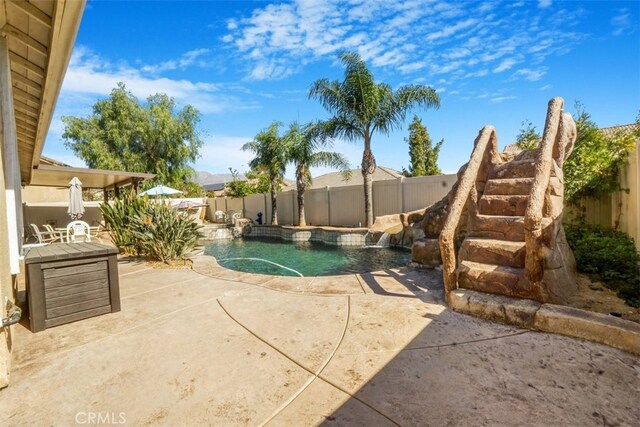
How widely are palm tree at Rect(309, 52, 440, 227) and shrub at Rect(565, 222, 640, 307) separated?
797cm

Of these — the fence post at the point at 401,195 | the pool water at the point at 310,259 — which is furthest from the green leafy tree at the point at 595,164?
the fence post at the point at 401,195

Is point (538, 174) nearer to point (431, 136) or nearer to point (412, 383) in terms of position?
point (412, 383)

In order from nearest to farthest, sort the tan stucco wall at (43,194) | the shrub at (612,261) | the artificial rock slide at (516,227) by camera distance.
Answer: the artificial rock slide at (516,227), the shrub at (612,261), the tan stucco wall at (43,194)

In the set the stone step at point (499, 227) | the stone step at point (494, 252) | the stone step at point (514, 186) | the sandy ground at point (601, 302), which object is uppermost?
the stone step at point (514, 186)

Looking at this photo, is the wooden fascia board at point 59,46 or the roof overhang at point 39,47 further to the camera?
the roof overhang at point 39,47

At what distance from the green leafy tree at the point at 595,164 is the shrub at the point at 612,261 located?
975 millimetres

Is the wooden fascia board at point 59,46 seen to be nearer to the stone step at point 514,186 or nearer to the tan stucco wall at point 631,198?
the stone step at point 514,186

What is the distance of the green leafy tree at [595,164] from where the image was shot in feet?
17.0

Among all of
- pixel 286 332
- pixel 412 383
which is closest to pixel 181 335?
pixel 286 332

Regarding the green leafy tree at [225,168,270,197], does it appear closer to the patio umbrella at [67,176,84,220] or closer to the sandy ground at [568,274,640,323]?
the patio umbrella at [67,176,84,220]

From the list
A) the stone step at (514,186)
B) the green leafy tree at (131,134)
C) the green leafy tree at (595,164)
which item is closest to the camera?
the stone step at (514,186)

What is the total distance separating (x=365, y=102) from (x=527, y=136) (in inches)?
233

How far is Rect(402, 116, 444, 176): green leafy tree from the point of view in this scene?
922 inches

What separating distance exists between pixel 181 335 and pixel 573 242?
6156 mm
